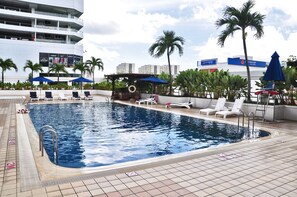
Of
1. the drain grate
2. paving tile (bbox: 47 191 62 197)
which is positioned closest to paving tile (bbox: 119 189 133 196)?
the drain grate

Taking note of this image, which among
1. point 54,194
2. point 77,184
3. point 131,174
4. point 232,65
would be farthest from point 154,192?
point 232,65

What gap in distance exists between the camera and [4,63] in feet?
112

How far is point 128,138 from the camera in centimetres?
883

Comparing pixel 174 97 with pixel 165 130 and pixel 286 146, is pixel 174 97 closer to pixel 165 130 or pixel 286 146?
pixel 165 130

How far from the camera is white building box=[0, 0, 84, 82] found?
47.6 meters

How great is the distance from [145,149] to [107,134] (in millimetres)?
2424

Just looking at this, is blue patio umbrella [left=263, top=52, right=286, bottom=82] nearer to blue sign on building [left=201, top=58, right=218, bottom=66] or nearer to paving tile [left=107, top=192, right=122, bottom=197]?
paving tile [left=107, top=192, right=122, bottom=197]

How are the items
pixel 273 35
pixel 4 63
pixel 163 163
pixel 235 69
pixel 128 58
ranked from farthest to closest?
pixel 128 58, pixel 235 69, pixel 4 63, pixel 273 35, pixel 163 163

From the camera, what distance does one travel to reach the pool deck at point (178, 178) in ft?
13.6

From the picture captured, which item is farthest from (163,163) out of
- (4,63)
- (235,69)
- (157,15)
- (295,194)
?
(235,69)

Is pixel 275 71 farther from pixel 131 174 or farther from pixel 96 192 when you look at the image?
pixel 96 192

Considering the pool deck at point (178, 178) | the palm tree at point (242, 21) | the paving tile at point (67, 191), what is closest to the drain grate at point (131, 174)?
the pool deck at point (178, 178)

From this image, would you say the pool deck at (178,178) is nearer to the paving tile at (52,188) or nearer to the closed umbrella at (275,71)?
the paving tile at (52,188)

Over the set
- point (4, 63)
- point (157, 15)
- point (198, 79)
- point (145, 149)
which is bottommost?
point (145, 149)
